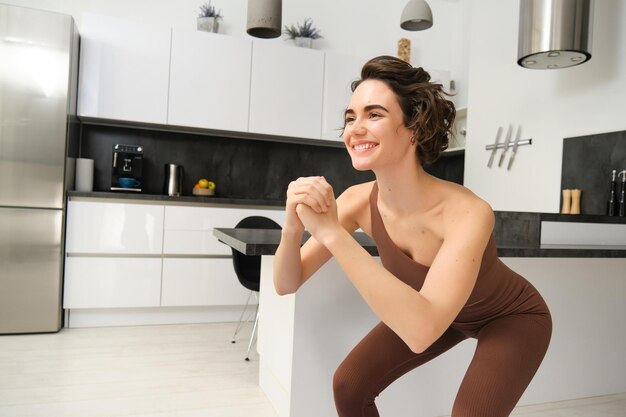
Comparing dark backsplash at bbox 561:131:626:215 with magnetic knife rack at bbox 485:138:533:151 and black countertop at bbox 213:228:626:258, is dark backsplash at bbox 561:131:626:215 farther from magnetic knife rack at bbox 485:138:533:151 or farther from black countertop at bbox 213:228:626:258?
black countertop at bbox 213:228:626:258

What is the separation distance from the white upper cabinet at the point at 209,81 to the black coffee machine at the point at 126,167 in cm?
39

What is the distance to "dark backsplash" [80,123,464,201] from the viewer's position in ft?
13.5

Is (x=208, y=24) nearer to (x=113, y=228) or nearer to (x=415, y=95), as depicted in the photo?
(x=113, y=228)

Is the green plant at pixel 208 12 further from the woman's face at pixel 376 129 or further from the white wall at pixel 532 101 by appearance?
the woman's face at pixel 376 129

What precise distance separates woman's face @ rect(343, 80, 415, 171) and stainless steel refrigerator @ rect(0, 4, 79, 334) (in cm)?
289

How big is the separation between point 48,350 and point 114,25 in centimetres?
235

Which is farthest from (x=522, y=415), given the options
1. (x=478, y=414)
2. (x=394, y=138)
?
(x=394, y=138)

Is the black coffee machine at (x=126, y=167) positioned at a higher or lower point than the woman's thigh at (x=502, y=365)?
higher

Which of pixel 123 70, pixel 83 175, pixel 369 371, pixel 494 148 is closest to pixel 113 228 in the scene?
pixel 83 175

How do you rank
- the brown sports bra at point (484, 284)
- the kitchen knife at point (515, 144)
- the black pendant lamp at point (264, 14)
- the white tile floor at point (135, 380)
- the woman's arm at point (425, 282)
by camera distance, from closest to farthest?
the woman's arm at point (425, 282)
the brown sports bra at point (484, 284)
the white tile floor at point (135, 380)
the black pendant lamp at point (264, 14)
the kitchen knife at point (515, 144)


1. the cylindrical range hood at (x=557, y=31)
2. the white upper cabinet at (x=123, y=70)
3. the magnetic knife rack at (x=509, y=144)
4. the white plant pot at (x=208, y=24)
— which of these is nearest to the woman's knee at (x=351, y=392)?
the cylindrical range hood at (x=557, y=31)

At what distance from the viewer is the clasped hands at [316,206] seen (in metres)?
0.97

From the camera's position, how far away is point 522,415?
2186 millimetres

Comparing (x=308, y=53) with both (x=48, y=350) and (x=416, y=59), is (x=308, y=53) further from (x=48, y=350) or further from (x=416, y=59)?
(x=48, y=350)
